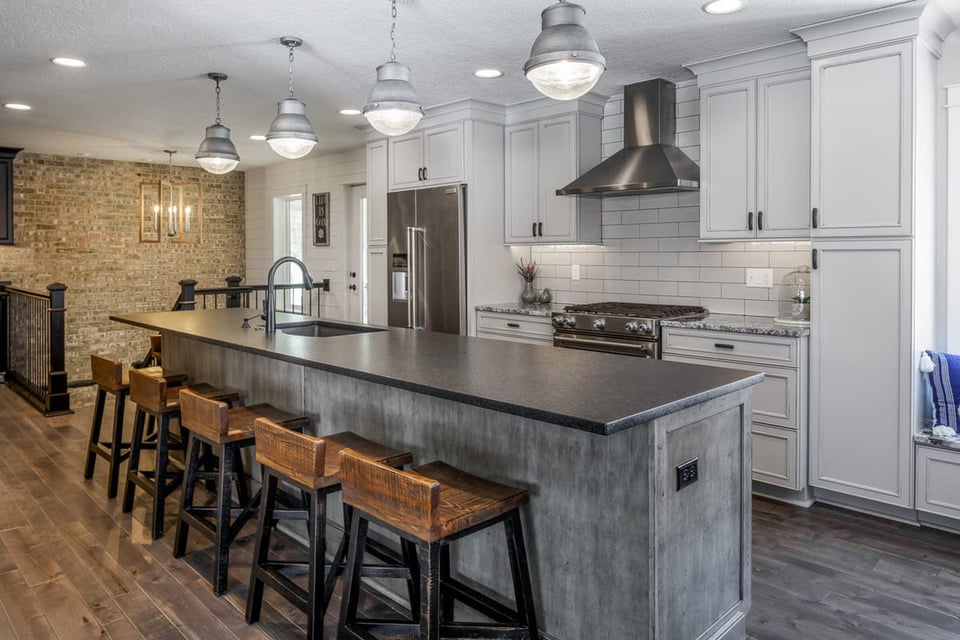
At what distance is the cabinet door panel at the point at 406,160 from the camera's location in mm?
5600

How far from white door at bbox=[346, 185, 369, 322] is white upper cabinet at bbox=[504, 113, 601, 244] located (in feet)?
9.05

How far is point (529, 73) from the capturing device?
8.14ft

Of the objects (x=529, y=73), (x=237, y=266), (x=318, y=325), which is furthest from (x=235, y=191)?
(x=529, y=73)

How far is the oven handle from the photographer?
161 inches

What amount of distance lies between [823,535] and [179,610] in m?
2.90

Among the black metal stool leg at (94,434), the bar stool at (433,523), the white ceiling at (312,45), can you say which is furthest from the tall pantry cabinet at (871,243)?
the black metal stool leg at (94,434)

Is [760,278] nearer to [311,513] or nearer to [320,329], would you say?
[320,329]

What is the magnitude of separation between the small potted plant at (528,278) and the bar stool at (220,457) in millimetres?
2837

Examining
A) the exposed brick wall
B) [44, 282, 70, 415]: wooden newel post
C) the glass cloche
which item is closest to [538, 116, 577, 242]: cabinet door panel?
the glass cloche

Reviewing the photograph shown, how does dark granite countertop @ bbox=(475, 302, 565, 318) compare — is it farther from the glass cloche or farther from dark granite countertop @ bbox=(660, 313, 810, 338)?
the glass cloche

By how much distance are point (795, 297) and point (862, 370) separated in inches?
24.8

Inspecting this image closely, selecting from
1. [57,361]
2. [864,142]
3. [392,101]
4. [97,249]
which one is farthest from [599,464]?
[97,249]

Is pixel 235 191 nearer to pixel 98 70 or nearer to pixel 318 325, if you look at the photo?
pixel 98 70

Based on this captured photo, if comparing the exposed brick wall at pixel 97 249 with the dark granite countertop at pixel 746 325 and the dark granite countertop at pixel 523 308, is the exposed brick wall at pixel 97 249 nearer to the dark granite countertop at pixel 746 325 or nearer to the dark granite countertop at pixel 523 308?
the dark granite countertop at pixel 523 308
